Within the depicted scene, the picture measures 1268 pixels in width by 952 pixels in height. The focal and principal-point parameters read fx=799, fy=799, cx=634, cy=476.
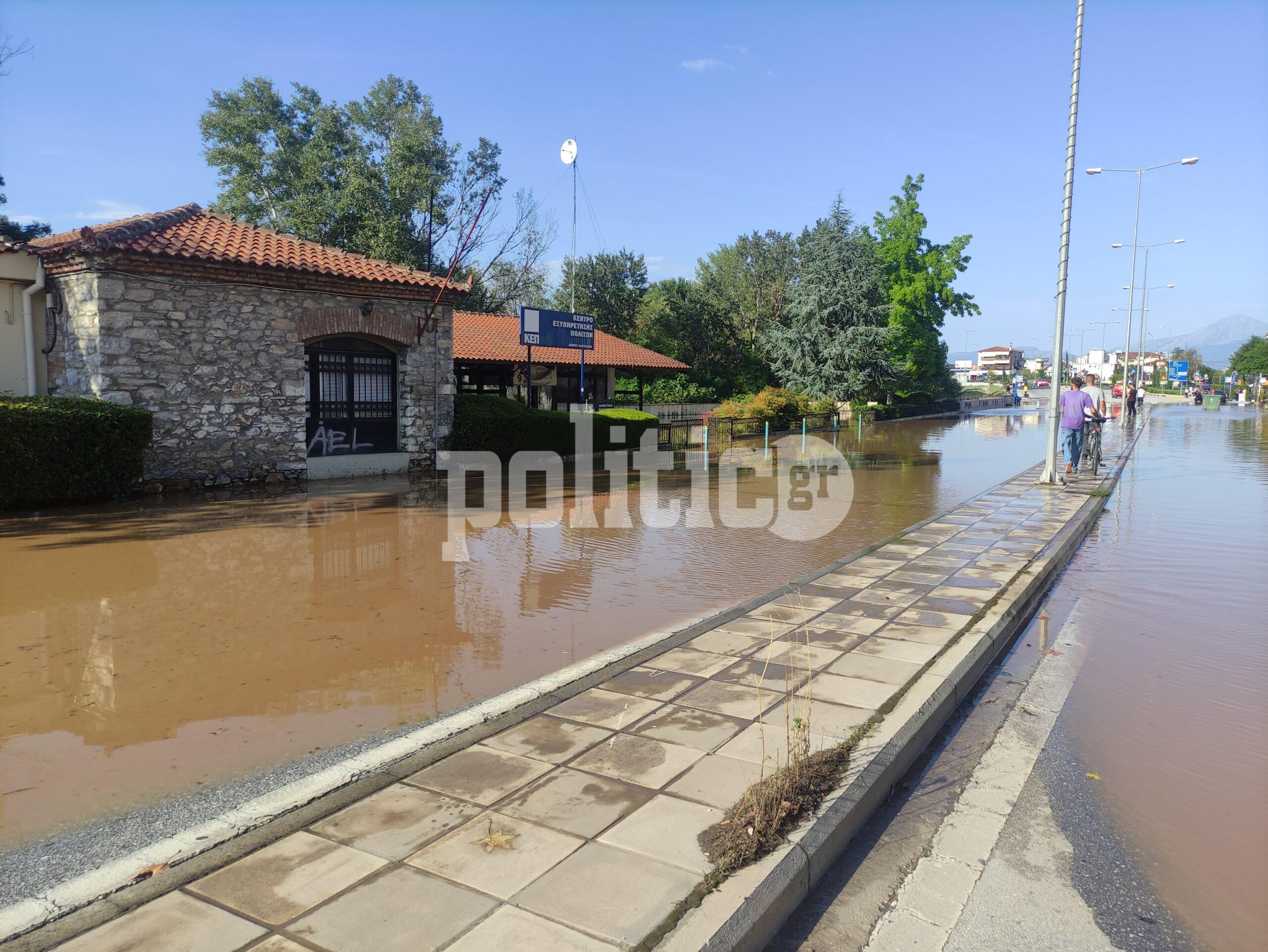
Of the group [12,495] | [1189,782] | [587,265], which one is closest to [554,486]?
[12,495]

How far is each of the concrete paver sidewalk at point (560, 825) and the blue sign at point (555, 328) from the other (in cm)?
1407

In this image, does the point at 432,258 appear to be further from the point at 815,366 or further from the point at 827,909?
the point at 827,909

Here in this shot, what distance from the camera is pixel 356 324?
1514 cm

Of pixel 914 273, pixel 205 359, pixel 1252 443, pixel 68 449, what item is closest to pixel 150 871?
pixel 68 449

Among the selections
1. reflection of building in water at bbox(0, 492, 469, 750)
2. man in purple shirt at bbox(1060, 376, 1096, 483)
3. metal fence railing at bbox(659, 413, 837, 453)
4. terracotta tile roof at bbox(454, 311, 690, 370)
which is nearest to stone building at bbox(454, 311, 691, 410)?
terracotta tile roof at bbox(454, 311, 690, 370)

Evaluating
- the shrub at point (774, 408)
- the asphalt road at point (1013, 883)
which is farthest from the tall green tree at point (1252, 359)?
the asphalt road at point (1013, 883)

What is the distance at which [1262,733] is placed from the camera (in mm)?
4785

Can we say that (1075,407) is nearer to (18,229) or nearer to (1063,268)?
(1063,268)

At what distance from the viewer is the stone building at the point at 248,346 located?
1250cm

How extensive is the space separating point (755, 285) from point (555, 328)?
1501 inches

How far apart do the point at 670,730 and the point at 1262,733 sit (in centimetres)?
358

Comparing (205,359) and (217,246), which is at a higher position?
(217,246)

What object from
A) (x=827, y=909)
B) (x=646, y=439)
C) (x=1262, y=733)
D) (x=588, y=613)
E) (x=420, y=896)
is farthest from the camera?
(x=646, y=439)

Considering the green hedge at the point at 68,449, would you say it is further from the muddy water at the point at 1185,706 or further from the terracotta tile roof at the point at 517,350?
the terracotta tile roof at the point at 517,350
